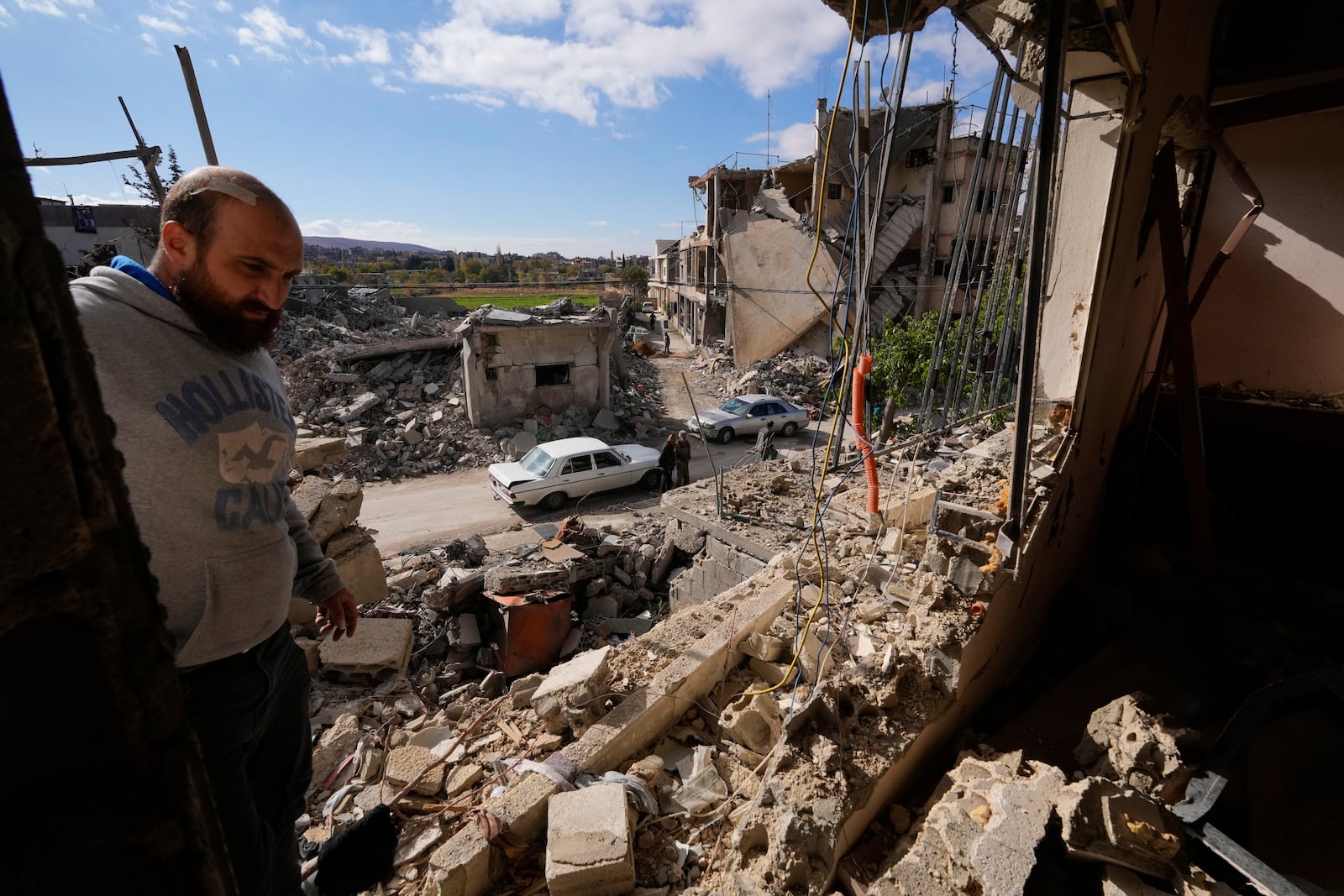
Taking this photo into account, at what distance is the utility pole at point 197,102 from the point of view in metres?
4.86

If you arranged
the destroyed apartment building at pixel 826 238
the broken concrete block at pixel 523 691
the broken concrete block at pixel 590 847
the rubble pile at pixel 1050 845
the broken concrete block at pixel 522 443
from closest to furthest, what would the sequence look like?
1. the rubble pile at pixel 1050 845
2. the broken concrete block at pixel 590 847
3. the broken concrete block at pixel 523 691
4. the broken concrete block at pixel 522 443
5. the destroyed apartment building at pixel 826 238

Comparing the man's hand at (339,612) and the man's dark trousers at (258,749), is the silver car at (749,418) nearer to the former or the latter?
the man's hand at (339,612)

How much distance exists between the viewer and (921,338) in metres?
13.7

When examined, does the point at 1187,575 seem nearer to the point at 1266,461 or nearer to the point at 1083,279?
the point at 1266,461

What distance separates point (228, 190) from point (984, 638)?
400 cm

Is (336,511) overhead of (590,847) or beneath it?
overhead

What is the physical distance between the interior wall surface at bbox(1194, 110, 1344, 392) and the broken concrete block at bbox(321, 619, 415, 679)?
29.1 ft

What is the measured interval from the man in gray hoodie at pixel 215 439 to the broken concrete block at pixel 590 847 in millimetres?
1172

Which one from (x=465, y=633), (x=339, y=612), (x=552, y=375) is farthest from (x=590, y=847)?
(x=552, y=375)

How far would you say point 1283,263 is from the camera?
6383 mm

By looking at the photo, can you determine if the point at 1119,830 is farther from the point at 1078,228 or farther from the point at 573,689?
the point at 1078,228

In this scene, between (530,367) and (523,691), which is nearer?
(523,691)

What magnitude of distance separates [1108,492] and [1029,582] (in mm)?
2128

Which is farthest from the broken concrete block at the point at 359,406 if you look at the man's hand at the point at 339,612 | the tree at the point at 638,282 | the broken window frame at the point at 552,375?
the tree at the point at 638,282
